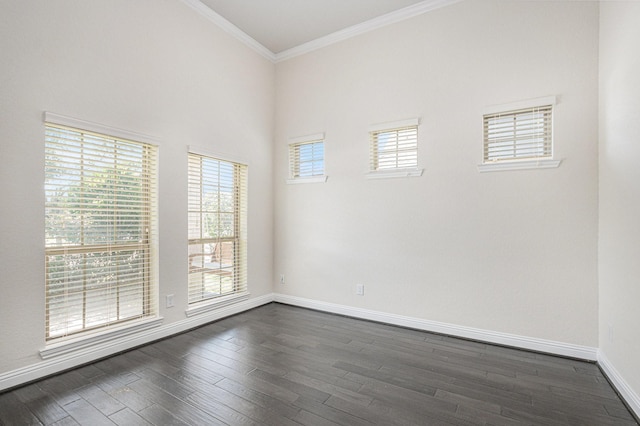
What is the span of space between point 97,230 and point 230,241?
1560mm

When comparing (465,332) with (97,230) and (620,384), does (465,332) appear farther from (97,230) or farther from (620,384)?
(97,230)

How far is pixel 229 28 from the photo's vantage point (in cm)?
387

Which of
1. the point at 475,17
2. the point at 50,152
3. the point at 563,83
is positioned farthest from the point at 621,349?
the point at 50,152

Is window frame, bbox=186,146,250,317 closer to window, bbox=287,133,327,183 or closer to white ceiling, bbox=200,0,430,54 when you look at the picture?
window, bbox=287,133,327,183

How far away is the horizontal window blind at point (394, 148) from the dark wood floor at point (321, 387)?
1.95m

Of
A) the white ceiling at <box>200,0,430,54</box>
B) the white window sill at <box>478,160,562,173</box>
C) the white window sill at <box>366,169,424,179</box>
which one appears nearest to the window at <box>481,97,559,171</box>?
the white window sill at <box>478,160,562,173</box>

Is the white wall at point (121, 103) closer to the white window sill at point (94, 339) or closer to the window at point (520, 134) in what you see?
the white window sill at point (94, 339)

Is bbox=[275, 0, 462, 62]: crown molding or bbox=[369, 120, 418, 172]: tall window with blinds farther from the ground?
bbox=[275, 0, 462, 62]: crown molding

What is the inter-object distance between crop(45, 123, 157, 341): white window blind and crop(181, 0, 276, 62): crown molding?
1.71m

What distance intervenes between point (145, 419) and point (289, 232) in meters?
2.83

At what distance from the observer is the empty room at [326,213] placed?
2.21 metres

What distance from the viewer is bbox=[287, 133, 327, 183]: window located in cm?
422

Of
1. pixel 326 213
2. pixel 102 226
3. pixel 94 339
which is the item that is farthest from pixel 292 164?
pixel 94 339

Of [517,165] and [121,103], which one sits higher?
[121,103]
